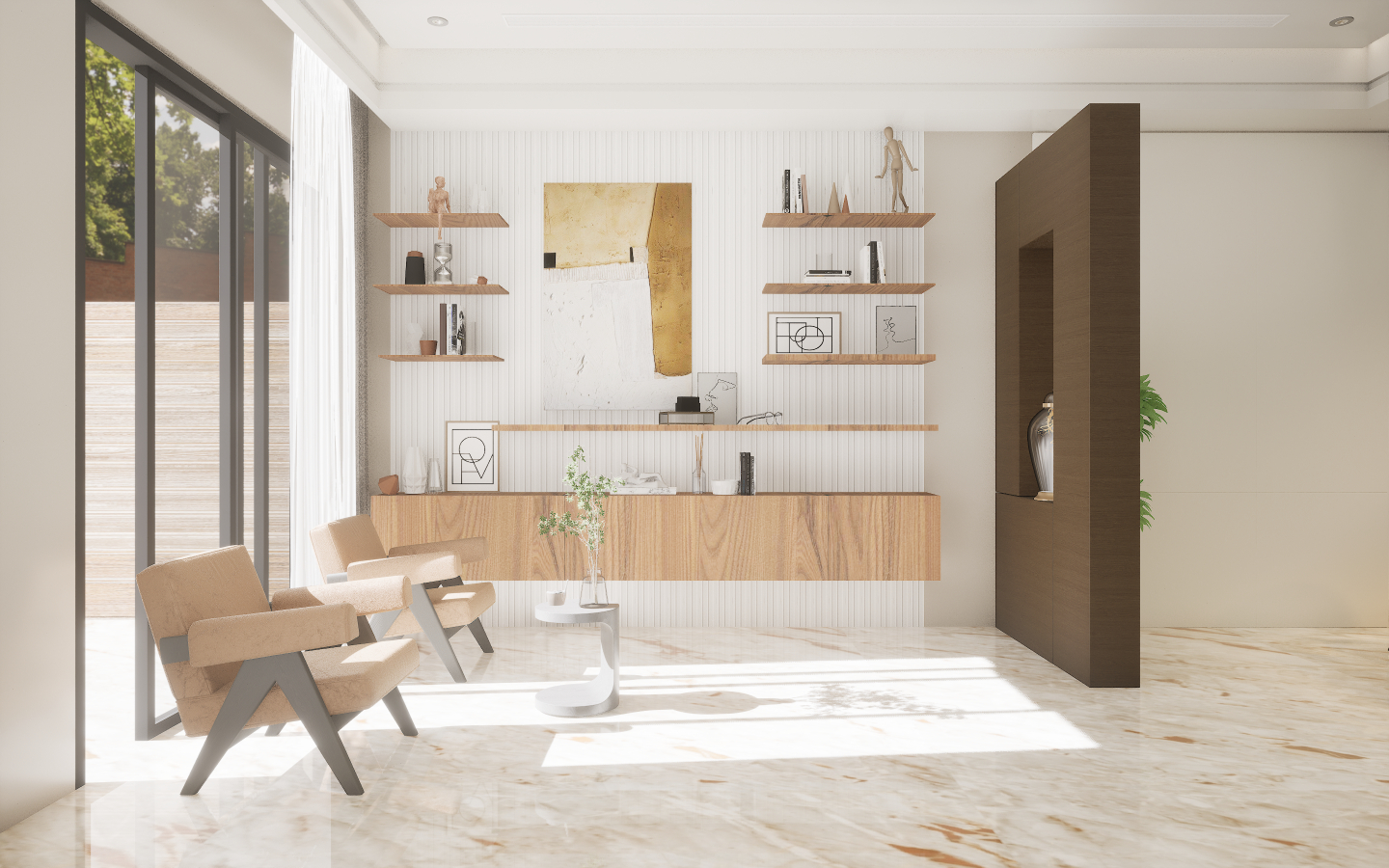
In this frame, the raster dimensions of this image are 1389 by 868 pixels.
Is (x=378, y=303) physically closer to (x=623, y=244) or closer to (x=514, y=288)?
(x=514, y=288)

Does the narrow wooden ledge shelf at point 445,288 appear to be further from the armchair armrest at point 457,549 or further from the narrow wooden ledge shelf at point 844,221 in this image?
the narrow wooden ledge shelf at point 844,221

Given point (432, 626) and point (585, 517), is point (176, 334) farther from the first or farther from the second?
point (585, 517)

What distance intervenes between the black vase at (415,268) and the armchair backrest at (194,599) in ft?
7.69

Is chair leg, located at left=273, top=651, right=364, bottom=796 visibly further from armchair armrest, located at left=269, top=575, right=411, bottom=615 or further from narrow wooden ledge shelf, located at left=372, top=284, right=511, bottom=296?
narrow wooden ledge shelf, located at left=372, top=284, right=511, bottom=296

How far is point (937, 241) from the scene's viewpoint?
16.4 ft

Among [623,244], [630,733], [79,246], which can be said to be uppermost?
[623,244]

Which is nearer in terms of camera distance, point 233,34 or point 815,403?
point 233,34

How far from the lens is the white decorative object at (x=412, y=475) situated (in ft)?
15.7

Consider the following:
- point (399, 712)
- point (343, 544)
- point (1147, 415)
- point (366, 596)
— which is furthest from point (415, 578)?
point (1147, 415)

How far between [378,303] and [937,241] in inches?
142

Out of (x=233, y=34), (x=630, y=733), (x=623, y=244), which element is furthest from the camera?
(x=623, y=244)

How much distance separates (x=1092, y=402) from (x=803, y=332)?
1800 millimetres

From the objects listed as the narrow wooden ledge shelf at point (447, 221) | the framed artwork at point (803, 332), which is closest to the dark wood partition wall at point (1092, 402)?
the framed artwork at point (803, 332)

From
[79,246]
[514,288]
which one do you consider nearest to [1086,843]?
[79,246]
